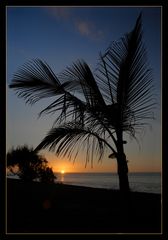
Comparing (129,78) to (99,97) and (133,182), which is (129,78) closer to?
(99,97)

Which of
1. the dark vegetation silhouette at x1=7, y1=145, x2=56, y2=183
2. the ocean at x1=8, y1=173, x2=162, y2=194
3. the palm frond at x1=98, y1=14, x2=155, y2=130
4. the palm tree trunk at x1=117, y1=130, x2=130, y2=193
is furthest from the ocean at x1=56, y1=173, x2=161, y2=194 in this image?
the palm frond at x1=98, y1=14, x2=155, y2=130

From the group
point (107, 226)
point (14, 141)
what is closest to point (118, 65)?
Answer: point (14, 141)

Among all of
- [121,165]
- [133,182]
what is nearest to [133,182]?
[133,182]

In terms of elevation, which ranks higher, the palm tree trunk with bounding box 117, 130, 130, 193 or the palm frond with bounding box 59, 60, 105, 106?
the palm frond with bounding box 59, 60, 105, 106

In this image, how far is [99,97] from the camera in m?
2.55

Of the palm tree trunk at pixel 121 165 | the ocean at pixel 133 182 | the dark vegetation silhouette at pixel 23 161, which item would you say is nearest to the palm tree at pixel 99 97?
the palm tree trunk at pixel 121 165

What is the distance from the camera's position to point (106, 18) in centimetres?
270

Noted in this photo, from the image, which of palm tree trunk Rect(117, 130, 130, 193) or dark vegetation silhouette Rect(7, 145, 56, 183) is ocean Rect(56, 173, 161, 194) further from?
palm tree trunk Rect(117, 130, 130, 193)

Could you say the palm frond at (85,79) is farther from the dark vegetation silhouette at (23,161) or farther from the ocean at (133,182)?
the ocean at (133,182)

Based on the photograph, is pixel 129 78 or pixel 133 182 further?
pixel 133 182

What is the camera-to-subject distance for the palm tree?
94.6 inches

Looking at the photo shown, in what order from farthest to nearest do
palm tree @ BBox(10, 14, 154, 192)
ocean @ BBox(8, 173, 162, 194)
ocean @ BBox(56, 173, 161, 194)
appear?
ocean @ BBox(56, 173, 161, 194), ocean @ BBox(8, 173, 162, 194), palm tree @ BBox(10, 14, 154, 192)

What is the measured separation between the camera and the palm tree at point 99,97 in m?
2.40
